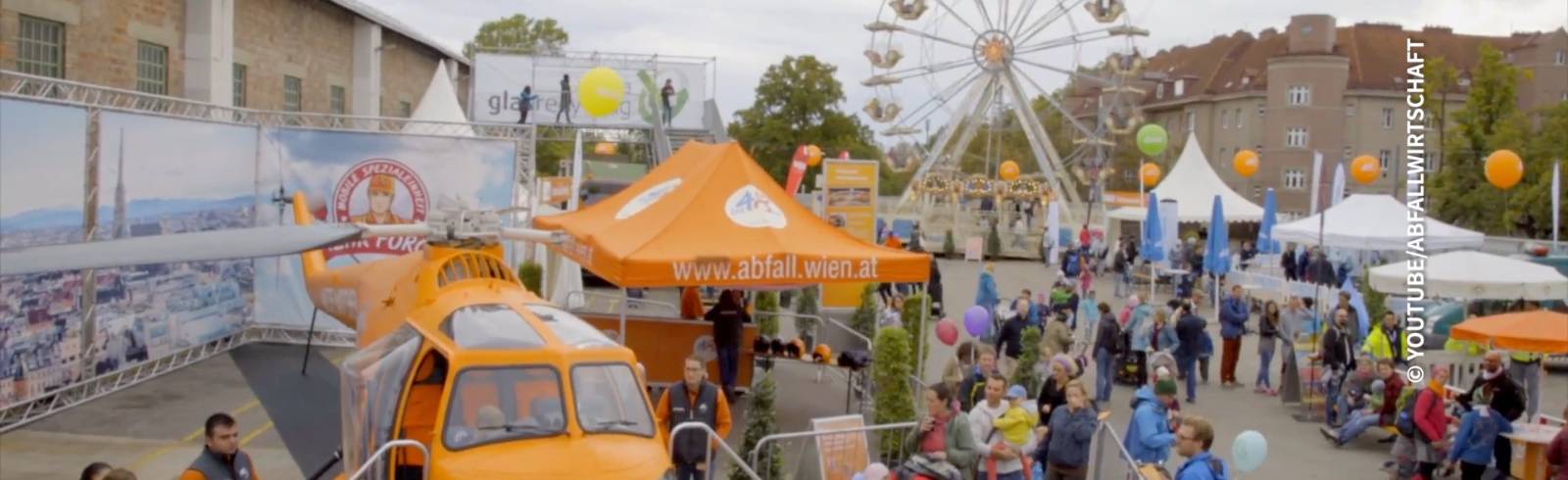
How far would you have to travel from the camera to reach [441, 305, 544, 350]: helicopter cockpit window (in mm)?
7707

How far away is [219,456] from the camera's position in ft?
23.2

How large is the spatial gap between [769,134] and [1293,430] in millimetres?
44143

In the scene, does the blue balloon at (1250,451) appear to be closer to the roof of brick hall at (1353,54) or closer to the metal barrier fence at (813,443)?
the metal barrier fence at (813,443)

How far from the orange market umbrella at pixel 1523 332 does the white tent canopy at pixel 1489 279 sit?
4.25 metres

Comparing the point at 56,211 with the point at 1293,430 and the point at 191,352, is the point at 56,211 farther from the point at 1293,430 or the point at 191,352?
the point at 1293,430

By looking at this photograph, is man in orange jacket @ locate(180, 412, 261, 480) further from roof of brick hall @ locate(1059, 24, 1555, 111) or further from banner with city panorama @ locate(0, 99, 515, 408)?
roof of brick hall @ locate(1059, 24, 1555, 111)

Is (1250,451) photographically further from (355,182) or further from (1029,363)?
(355,182)

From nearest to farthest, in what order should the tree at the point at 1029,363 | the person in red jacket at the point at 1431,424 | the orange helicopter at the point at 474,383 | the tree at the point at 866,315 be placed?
the orange helicopter at the point at 474,383, the person in red jacket at the point at 1431,424, the tree at the point at 1029,363, the tree at the point at 866,315

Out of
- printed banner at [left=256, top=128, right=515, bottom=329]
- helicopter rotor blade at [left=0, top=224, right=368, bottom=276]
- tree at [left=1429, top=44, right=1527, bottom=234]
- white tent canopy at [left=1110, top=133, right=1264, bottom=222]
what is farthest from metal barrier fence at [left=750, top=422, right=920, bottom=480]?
tree at [left=1429, top=44, right=1527, bottom=234]

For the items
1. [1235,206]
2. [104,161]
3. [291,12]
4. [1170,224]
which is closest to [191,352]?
[104,161]

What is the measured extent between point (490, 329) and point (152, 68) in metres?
13.3

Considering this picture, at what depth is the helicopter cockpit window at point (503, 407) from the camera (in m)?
7.30

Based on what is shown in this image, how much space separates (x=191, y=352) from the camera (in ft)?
54.0

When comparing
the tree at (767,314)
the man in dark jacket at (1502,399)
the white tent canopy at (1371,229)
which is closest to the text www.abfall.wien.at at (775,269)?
the tree at (767,314)
